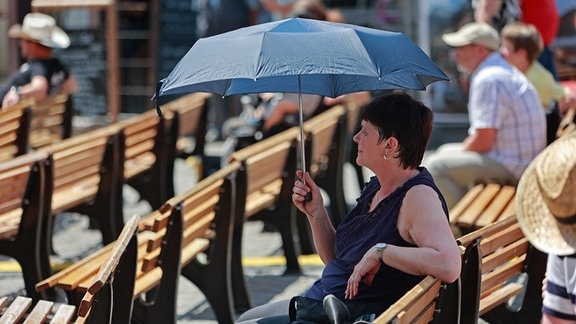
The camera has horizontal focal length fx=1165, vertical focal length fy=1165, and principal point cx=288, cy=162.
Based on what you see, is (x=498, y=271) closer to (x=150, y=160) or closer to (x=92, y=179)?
(x=92, y=179)

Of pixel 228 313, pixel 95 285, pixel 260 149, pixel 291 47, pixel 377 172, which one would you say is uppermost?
pixel 291 47

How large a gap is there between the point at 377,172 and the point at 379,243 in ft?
0.87

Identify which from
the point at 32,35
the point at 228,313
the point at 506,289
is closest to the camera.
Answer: the point at 506,289

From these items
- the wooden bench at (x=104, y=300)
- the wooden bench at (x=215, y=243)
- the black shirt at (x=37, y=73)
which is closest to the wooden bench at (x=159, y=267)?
the wooden bench at (x=215, y=243)

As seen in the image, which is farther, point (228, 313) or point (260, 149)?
point (260, 149)

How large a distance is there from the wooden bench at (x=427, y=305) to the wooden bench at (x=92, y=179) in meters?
3.62

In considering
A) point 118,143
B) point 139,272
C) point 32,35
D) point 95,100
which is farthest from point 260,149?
point 95,100

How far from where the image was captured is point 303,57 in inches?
159

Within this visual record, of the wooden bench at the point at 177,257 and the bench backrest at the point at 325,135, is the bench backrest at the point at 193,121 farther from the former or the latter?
the wooden bench at the point at 177,257

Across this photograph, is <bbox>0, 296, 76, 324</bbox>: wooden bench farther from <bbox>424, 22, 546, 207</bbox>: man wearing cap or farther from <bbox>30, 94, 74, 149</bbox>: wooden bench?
<bbox>30, 94, 74, 149</bbox>: wooden bench

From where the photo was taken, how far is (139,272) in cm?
528

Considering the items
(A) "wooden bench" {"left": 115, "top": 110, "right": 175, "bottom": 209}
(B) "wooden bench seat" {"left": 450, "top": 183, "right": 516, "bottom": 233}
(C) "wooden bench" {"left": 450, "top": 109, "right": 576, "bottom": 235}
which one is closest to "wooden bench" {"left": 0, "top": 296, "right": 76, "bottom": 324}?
(C) "wooden bench" {"left": 450, "top": 109, "right": 576, "bottom": 235}

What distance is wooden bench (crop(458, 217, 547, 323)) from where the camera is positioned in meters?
4.12

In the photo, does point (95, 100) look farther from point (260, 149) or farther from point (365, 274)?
point (365, 274)
